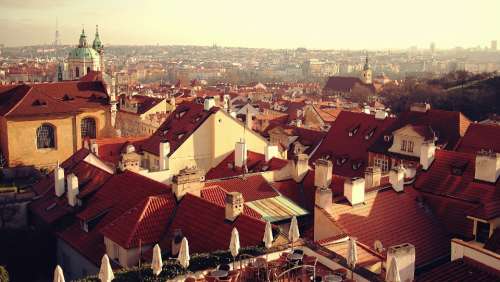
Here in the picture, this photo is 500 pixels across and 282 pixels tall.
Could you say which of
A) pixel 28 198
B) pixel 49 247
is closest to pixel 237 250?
pixel 49 247

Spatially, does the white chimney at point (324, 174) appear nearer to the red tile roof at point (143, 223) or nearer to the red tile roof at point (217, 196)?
the red tile roof at point (217, 196)

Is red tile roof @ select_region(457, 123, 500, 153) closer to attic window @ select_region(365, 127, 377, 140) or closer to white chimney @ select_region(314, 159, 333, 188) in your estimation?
attic window @ select_region(365, 127, 377, 140)

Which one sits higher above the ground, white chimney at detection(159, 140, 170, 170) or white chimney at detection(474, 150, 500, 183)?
white chimney at detection(474, 150, 500, 183)

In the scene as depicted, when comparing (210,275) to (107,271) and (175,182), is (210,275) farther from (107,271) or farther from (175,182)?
(175,182)

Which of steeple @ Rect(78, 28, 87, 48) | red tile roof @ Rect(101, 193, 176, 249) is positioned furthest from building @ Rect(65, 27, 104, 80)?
red tile roof @ Rect(101, 193, 176, 249)

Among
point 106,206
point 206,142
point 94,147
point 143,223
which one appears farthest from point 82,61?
point 143,223

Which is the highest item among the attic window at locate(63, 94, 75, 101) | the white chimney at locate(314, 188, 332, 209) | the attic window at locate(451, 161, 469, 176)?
the attic window at locate(63, 94, 75, 101)

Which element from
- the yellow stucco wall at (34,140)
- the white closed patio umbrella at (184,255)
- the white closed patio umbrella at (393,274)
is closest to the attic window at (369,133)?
the white closed patio umbrella at (184,255)
